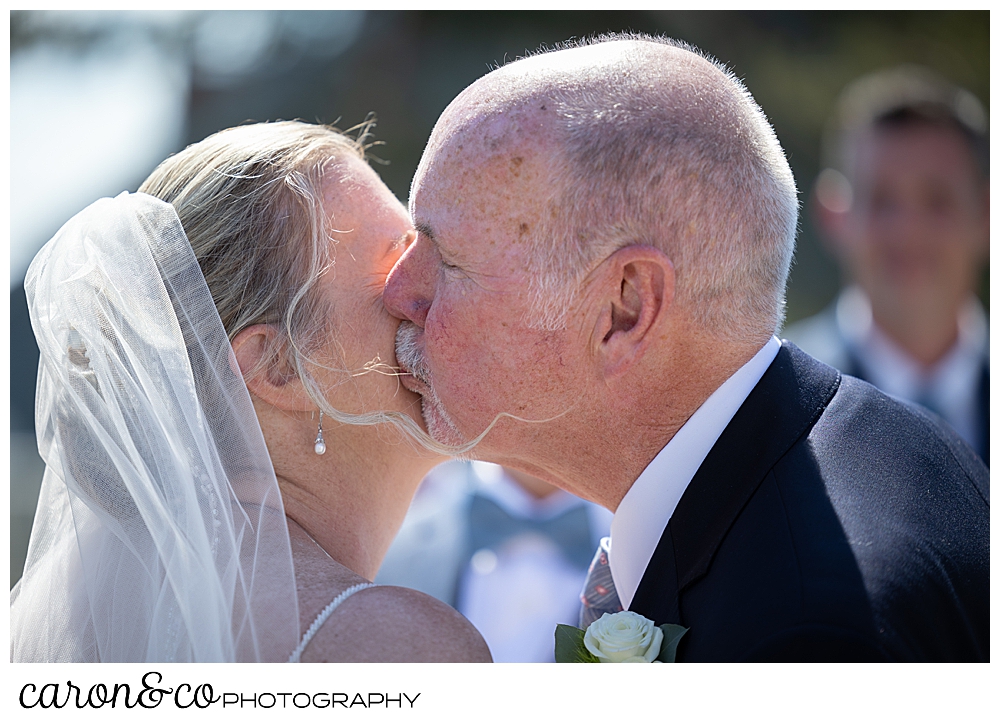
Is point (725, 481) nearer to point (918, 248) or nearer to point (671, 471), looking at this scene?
point (671, 471)

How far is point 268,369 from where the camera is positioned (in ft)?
7.59

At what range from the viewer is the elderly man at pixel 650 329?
204 centimetres

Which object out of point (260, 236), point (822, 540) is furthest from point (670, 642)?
point (260, 236)

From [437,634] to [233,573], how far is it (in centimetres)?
49

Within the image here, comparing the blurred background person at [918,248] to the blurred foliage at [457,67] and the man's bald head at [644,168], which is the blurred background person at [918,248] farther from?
the man's bald head at [644,168]

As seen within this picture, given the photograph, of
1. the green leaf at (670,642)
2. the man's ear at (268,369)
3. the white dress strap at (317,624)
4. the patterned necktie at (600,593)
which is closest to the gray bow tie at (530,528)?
the patterned necktie at (600,593)

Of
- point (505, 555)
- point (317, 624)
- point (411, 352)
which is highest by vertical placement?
point (411, 352)

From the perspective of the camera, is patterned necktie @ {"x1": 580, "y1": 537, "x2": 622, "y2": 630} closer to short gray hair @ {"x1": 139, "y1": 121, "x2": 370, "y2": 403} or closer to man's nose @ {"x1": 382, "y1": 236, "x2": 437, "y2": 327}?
man's nose @ {"x1": 382, "y1": 236, "x2": 437, "y2": 327}

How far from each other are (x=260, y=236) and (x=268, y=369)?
0.35 m

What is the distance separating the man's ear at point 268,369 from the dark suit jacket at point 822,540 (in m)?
1.04

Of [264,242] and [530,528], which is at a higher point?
[264,242]

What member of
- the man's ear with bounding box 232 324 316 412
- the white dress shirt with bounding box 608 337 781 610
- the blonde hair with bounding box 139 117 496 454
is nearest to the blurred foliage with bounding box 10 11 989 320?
the blonde hair with bounding box 139 117 496 454

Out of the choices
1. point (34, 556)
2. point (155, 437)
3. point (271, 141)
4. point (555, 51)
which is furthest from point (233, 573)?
point (555, 51)
